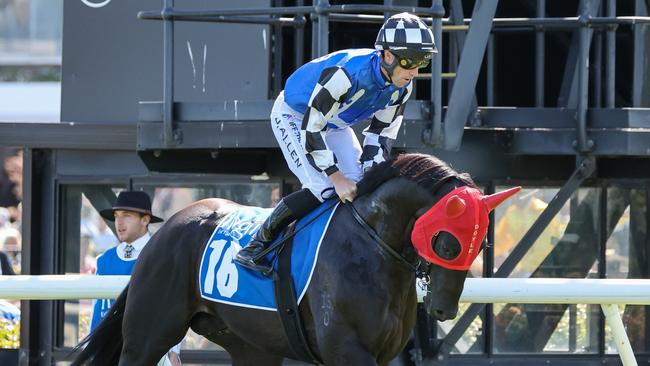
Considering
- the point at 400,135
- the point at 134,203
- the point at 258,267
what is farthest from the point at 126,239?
the point at 258,267

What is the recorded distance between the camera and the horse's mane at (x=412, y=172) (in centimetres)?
561

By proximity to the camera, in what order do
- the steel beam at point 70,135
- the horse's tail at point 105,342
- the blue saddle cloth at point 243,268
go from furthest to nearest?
the steel beam at point 70,135
the horse's tail at point 105,342
the blue saddle cloth at point 243,268

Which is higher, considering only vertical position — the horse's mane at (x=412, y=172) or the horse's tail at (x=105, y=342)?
the horse's mane at (x=412, y=172)

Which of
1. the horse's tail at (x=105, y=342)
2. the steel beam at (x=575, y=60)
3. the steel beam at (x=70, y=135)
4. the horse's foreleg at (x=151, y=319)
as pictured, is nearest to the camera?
the horse's foreleg at (x=151, y=319)

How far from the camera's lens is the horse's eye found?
5402 millimetres

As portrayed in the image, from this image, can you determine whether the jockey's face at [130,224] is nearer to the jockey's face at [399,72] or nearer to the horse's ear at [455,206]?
the jockey's face at [399,72]

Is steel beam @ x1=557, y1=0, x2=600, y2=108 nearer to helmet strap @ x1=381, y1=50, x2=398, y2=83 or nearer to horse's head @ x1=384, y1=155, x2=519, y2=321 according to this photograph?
helmet strap @ x1=381, y1=50, x2=398, y2=83

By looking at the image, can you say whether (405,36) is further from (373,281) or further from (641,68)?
(641,68)

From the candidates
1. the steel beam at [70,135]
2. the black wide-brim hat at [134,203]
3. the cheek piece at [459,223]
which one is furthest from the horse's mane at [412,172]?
the steel beam at [70,135]

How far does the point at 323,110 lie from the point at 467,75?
2554mm

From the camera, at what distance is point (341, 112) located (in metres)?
6.02

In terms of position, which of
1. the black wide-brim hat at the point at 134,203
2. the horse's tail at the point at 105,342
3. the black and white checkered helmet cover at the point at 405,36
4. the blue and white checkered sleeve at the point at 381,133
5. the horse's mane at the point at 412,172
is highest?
the black and white checkered helmet cover at the point at 405,36

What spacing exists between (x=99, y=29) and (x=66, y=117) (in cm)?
68

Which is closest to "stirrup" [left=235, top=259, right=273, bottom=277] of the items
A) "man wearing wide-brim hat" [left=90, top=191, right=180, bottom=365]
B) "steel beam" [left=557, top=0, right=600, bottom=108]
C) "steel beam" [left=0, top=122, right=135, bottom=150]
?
"man wearing wide-brim hat" [left=90, top=191, right=180, bottom=365]
